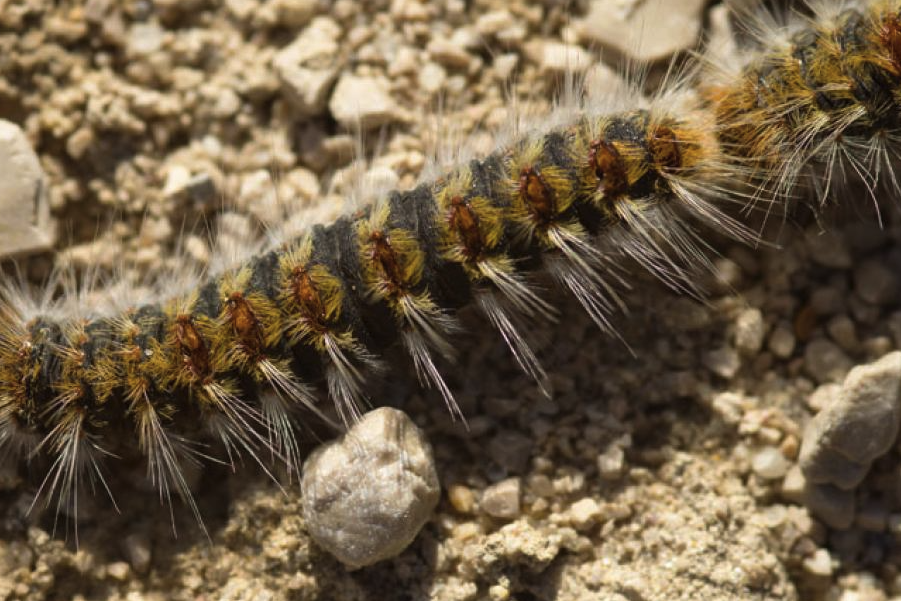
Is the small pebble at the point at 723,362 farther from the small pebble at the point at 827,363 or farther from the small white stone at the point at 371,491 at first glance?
the small white stone at the point at 371,491

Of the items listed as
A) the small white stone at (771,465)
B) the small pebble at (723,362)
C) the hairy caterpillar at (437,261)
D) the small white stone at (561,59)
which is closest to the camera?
the hairy caterpillar at (437,261)

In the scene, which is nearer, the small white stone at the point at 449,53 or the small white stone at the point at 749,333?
the small white stone at the point at 749,333

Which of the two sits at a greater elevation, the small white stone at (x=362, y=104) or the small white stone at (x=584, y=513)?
the small white stone at (x=362, y=104)

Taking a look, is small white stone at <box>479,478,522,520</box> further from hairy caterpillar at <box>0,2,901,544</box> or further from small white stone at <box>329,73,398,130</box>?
small white stone at <box>329,73,398,130</box>

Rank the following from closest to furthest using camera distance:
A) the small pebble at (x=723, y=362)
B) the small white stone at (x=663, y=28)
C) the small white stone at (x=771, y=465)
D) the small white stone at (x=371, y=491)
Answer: the small white stone at (x=371, y=491) < the small white stone at (x=771, y=465) < the small pebble at (x=723, y=362) < the small white stone at (x=663, y=28)

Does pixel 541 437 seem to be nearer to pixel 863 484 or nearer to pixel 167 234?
pixel 863 484

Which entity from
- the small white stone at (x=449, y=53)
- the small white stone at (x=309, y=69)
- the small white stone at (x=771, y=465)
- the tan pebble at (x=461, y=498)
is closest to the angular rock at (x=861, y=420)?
the small white stone at (x=771, y=465)

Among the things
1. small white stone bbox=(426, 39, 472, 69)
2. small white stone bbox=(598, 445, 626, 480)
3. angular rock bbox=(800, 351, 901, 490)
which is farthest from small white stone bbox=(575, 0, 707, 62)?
small white stone bbox=(598, 445, 626, 480)
